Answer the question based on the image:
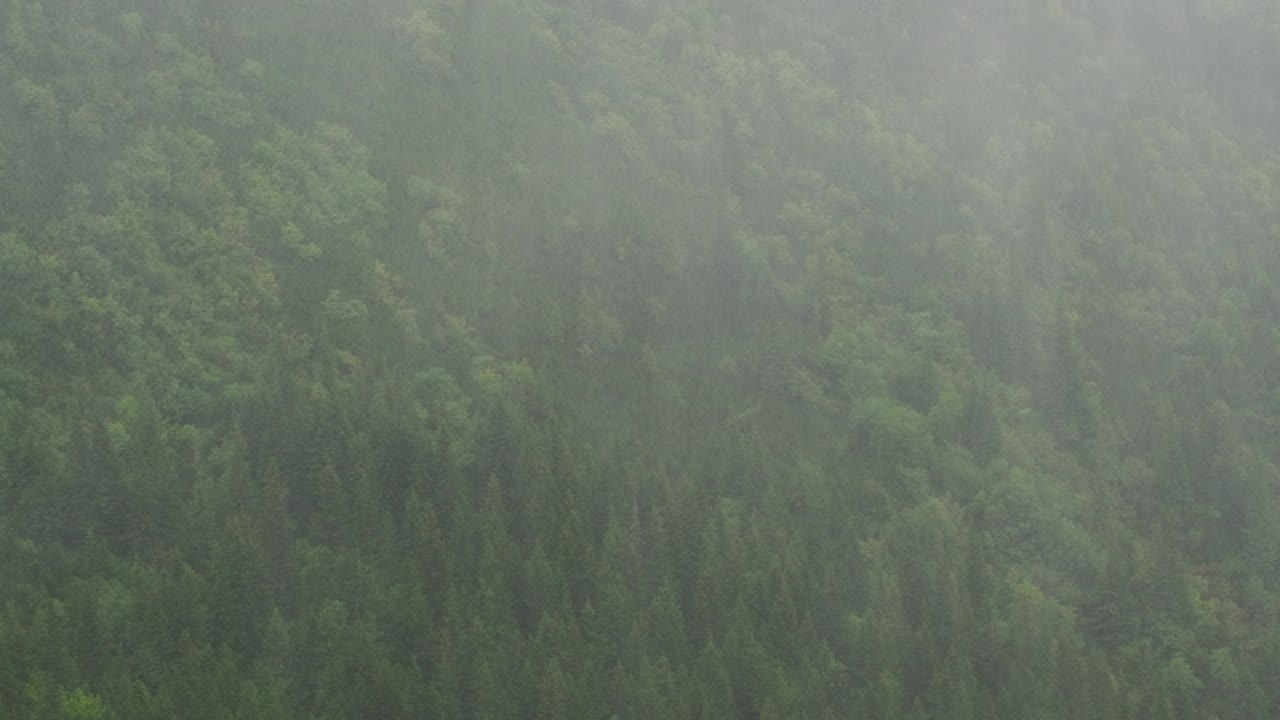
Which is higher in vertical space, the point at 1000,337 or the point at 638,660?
the point at 1000,337

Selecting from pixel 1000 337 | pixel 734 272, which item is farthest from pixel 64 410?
pixel 1000 337

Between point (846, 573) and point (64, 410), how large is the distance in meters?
43.7

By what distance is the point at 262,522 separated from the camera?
79.4 metres

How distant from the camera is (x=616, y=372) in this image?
104 metres

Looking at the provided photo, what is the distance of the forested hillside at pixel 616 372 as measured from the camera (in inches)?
3034

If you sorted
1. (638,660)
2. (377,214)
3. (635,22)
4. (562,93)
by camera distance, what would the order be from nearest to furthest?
(638,660), (377,214), (562,93), (635,22)

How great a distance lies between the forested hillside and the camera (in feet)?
253

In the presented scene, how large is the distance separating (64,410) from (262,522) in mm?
12685

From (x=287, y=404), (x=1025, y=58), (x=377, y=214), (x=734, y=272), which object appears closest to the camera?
(x=287, y=404)

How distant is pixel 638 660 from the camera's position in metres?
77.6

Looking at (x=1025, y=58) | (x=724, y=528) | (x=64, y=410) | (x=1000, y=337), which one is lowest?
(x=64, y=410)

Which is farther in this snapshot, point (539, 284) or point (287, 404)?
point (539, 284)

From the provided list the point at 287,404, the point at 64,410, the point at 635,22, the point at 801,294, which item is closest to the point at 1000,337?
the point at 801,294

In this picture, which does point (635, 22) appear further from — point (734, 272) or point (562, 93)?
point (734, 272)
